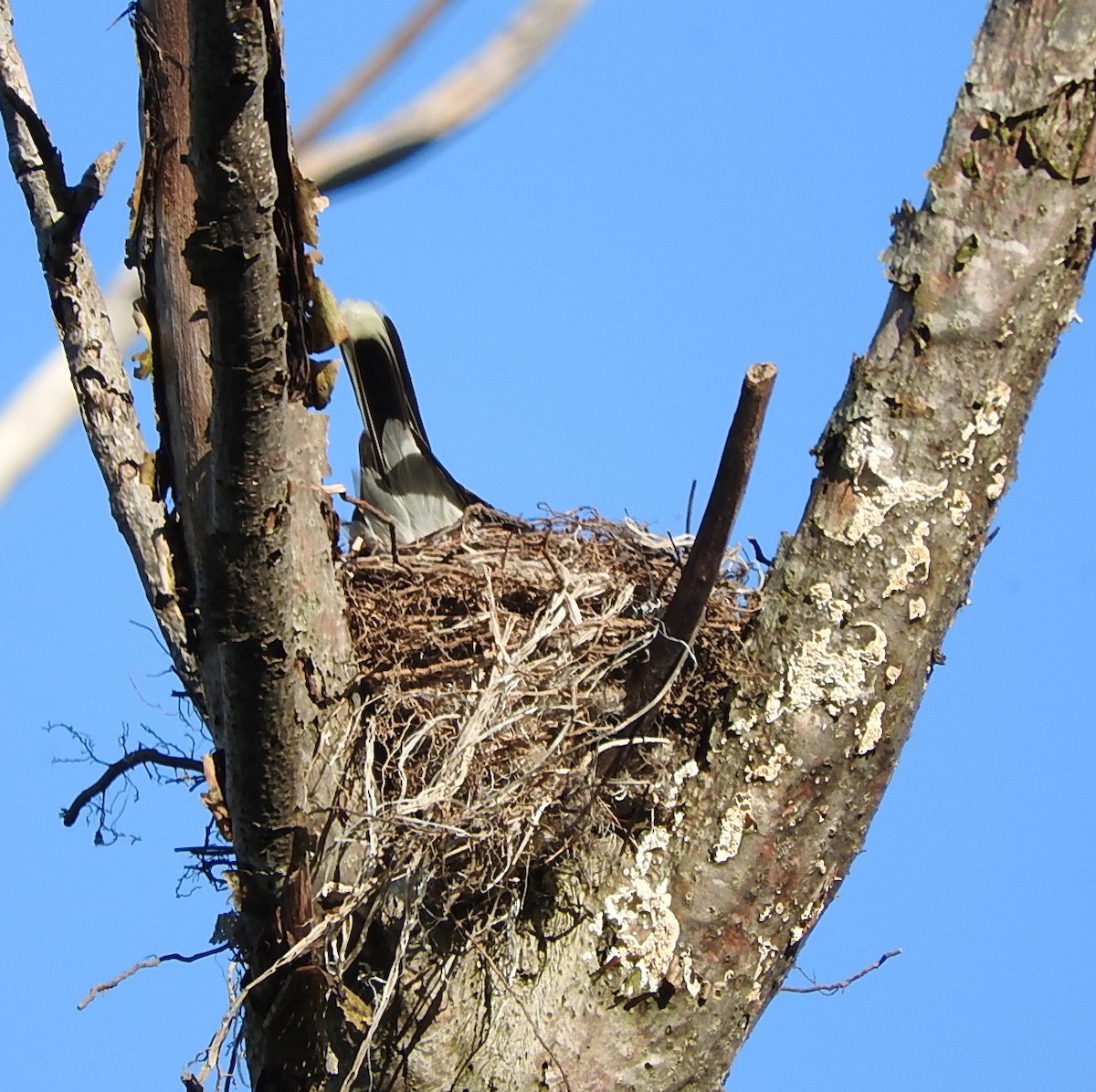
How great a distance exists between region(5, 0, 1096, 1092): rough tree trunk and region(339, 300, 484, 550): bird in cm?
163

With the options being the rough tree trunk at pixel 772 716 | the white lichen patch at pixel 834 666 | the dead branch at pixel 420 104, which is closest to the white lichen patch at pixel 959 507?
the rough tree trunk at pixel 772 716

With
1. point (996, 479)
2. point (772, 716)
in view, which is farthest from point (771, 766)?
point (996, 479)

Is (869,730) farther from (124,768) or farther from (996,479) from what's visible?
(124,768)

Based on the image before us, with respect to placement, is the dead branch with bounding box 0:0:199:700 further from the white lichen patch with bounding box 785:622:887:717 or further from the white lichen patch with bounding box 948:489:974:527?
the white lichen patch with bounding box 948:489:974:527

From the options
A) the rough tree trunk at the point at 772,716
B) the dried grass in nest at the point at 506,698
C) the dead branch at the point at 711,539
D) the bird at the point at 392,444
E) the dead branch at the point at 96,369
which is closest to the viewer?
the dead branch at the point at 711,539

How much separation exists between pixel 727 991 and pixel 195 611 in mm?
1255

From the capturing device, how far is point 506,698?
2.79 m

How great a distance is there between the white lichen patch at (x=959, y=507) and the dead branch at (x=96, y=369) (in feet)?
5.05

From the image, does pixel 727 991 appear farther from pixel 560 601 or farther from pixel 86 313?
pixel 86 313

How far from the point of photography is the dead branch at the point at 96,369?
9.68ft

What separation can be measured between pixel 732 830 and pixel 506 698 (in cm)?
52

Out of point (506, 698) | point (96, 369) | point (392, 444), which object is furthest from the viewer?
point (392, 444)

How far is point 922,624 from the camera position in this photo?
2.54 metres

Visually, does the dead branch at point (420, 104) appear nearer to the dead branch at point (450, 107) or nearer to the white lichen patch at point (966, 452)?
the dead branch at point (450, 107)
